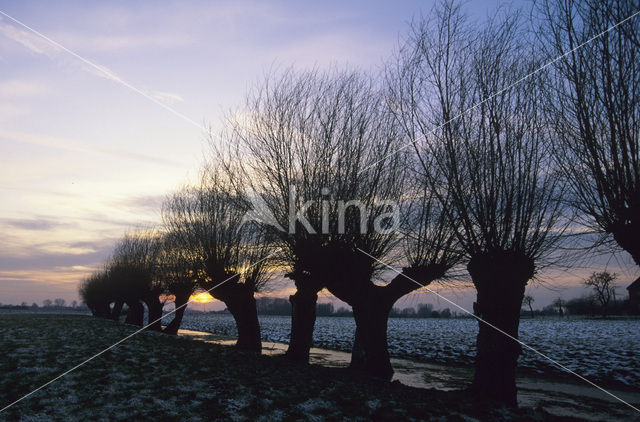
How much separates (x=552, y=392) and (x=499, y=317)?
275 inches

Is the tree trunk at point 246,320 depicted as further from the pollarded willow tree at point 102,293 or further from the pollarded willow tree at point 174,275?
the pollarded willow tree at point 102,293

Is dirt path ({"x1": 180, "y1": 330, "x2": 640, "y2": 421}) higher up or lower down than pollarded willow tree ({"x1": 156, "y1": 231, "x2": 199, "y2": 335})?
lower down

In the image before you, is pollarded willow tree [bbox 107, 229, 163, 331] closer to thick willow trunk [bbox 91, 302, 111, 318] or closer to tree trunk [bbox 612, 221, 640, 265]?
thick willow trunk [bbox 91, 302, 111, 318]

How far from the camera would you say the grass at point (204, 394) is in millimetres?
6918

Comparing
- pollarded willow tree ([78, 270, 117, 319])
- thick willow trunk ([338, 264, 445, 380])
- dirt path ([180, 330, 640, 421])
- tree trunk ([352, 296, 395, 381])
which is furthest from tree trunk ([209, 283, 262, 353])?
pollarded willow tree ([78, 270, 117, 319])

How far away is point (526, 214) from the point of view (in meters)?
9.78

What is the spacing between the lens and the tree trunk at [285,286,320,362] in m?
15.6

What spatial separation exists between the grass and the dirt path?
11.2 ft

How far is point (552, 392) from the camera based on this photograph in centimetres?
1408

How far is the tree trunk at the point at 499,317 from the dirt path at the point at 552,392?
96.8 inches

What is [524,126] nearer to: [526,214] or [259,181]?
[526,214]

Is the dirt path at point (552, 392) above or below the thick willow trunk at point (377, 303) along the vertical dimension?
below

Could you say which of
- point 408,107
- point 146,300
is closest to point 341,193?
point 408,107

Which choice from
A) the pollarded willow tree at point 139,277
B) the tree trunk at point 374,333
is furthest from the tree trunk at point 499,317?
the pollarded willow tree at point 139,277
